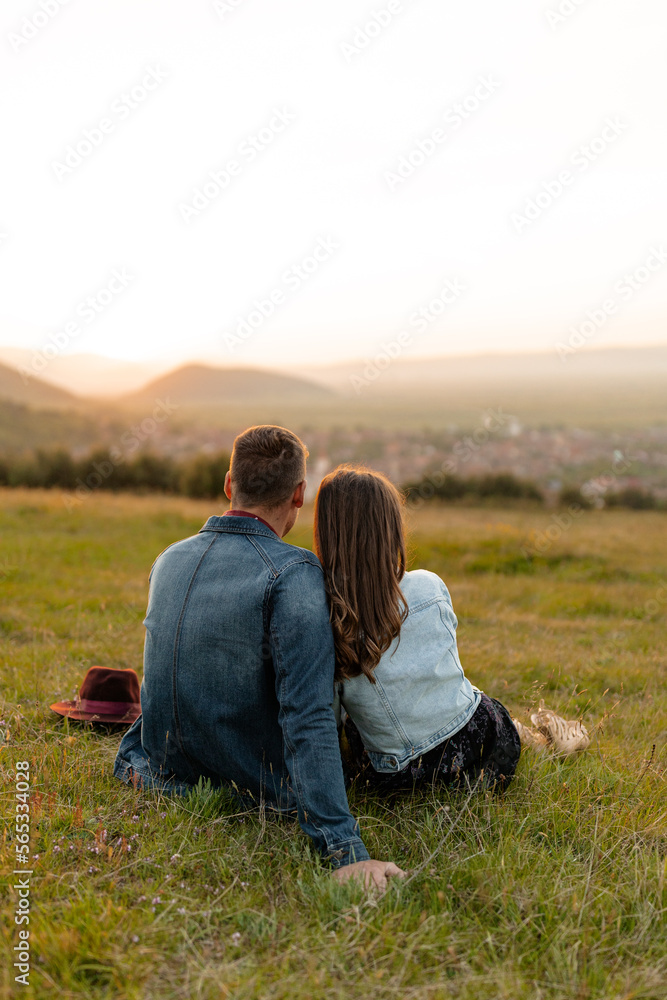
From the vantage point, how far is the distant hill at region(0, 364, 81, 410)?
91.0 metres

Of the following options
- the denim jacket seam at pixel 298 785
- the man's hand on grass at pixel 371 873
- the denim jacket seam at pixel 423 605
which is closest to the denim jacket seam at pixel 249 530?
the denim jacket seam at pixel 298 785

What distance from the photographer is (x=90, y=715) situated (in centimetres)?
383

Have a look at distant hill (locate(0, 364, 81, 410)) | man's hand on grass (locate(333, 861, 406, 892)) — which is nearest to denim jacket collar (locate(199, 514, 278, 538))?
man's hand on grass (locate(333, 861, 406, 892))

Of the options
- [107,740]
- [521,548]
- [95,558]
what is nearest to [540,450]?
[521,548]

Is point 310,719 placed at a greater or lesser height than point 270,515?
lesser

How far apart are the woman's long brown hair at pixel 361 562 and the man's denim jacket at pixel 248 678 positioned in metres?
0.11

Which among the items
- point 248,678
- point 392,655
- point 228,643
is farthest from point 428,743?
point 228,643

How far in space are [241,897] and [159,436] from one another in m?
64.4

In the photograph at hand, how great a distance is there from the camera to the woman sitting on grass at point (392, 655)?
269 cm

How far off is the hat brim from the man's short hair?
1.86 meters

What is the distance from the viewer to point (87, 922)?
2107mm

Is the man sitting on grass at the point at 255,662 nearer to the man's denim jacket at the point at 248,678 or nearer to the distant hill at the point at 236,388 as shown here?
the man's denim jacket at the point at 248,678

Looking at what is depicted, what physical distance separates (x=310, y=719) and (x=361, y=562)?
64 centimetres

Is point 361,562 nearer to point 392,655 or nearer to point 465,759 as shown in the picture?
point 392,655
